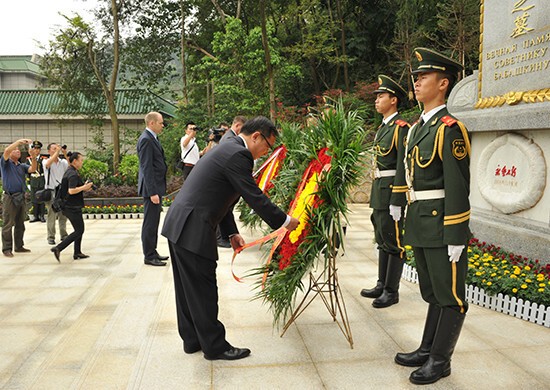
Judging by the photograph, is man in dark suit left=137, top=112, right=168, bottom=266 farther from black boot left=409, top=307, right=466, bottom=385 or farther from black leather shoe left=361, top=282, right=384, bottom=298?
black boot left=409, top=307, right=466, bottom=385

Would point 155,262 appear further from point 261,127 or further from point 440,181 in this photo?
point 440,181


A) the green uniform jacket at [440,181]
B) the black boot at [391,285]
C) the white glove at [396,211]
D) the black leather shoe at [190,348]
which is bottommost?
the black leather shoe at [190,348]

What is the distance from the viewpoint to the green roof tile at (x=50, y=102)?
1958cm

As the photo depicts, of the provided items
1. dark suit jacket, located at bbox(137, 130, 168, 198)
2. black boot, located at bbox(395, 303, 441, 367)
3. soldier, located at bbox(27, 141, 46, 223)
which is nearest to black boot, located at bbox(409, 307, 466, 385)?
black boot, located at bbox(395, 303, 441, 367)

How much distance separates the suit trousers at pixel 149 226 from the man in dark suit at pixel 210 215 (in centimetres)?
280

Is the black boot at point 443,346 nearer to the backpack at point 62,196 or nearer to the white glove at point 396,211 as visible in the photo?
the white glove at point 396,211

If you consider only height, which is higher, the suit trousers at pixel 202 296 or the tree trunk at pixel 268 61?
the tree trunk at pixel 268 61

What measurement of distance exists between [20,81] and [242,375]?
26540 mm

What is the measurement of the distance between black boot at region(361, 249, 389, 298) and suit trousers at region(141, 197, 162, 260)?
9.23ft

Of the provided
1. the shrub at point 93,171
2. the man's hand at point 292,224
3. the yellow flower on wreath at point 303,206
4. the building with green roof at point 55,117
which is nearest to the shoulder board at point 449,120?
the yellow flower on wreath at point 303,206

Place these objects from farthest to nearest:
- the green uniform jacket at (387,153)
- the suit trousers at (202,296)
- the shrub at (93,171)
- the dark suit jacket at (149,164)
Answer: the shrub at (93,171) → the dark suit jacket at (149,164) → the green uniform jacket at (387,153) → the suit trousers at (202,296)

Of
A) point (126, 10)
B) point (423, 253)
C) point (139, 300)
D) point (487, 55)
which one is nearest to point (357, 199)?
point (487, 55)

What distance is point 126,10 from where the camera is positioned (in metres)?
17.1

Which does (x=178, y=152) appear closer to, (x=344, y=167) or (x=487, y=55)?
(x=487, y=55)
